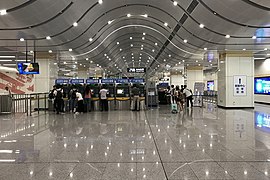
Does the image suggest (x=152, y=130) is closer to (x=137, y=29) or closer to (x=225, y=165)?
(x=225, y=165)

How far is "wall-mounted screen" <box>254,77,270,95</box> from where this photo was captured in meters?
23.0

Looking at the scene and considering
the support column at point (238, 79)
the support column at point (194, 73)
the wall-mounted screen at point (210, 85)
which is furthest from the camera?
the wall-mounted screen at point (210, 85)

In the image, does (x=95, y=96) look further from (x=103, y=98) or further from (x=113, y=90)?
(x=113, y=90)

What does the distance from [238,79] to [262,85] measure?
25.0ft

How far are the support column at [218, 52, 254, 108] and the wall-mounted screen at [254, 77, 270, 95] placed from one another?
618 cm

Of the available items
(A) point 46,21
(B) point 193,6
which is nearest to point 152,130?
(B) point 193,6

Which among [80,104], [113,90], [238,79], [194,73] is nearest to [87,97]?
[80,104]

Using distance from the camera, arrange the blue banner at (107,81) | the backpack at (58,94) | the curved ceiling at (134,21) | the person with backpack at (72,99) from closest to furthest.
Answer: the curved ceiling at (134,21), the backpack at (58,94), the person with backpack at (72,99), the blue banner at (107,81)

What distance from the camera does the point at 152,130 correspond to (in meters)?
8.52

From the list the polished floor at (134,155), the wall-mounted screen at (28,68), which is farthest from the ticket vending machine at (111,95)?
the polished floor at (134,155)

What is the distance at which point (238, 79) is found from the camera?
1800 centimetres

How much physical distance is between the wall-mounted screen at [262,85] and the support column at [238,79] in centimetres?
618

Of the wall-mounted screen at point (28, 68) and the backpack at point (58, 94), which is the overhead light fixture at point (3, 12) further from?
the wall-mounted screen at point (28, 68)

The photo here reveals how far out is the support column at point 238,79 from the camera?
1803 cm
